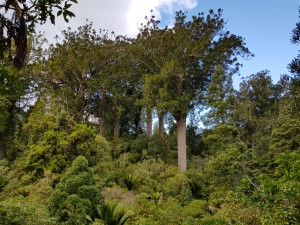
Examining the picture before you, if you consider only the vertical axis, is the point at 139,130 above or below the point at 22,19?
above

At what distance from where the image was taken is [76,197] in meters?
10.0

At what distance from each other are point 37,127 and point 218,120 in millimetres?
9053

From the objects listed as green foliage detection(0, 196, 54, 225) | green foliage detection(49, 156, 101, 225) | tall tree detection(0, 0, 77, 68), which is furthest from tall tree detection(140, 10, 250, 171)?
tall tree detection(0, 0, 77, 68)

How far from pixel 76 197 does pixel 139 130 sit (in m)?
15.4

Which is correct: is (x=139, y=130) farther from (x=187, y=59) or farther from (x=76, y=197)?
(x=76, y=197)

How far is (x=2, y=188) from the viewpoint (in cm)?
1387

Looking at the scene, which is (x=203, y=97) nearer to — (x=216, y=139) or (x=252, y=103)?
(x=216, y=139)

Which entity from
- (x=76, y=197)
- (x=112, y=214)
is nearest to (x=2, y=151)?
(x=76, y=197)

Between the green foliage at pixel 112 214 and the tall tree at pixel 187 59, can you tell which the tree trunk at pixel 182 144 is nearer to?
the tall tree at pixel 187 59

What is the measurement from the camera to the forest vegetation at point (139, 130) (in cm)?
1077

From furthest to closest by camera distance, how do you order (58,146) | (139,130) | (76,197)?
(139,130)
(58,146)
(76,197)

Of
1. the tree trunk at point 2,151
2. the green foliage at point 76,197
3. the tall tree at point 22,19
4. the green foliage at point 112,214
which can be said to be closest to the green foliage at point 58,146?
the green foliage at point 76,197

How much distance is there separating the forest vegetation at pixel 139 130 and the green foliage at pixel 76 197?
4cm

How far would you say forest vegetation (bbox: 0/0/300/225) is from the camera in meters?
10.8
